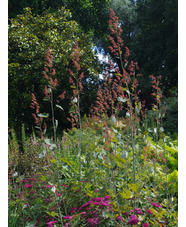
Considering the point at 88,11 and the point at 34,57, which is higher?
the point at 88,11

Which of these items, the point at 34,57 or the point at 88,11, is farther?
the point at 88,11

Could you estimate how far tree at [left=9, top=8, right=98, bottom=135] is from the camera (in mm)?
7840

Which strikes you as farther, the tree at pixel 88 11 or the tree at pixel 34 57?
the tree at pixel 88 11

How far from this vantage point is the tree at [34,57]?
7840 millimetres

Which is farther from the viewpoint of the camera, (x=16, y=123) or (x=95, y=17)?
(x=95, y=17)

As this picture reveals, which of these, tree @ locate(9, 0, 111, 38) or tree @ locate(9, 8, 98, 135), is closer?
tree @ locate(9, 8, 98, 135)

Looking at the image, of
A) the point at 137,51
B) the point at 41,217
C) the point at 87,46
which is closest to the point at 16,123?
the point at 87,46

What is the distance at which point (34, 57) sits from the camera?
8078 mm

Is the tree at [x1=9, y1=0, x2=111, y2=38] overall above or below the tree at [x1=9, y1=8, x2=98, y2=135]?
above

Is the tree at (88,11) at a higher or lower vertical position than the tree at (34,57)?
higher

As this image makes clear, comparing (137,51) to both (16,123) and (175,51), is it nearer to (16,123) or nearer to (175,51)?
(175,51)

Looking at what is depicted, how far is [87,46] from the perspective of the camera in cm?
920
